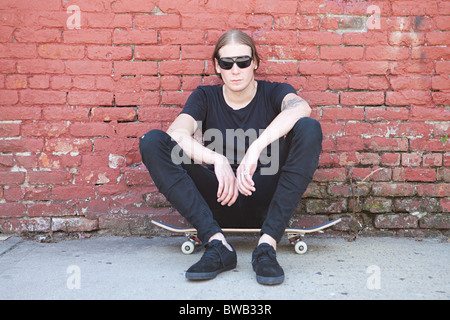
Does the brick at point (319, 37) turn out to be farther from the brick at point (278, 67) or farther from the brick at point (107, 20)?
the brick at point (107, 20)

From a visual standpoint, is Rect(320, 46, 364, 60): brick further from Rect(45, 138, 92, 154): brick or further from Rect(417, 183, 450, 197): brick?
Rect(45, 138, 92, 154): brick

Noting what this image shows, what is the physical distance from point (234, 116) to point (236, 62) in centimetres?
37

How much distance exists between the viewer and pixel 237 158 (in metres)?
2.89

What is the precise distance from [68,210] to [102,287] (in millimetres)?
1278


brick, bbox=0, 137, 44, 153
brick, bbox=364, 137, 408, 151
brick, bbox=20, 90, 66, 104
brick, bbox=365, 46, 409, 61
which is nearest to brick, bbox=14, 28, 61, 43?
brick, bbox=20, 90, 66, 104

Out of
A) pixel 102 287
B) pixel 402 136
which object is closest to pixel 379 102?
pixel 402 136

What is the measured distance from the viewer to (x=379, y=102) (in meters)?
3.21

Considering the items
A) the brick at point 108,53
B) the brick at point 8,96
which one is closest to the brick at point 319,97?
the brick at point 108,53

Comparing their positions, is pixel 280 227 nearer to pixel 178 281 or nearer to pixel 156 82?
pixel 178 281

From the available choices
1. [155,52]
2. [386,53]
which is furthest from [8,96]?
[386,53]

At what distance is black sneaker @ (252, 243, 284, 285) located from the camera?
211 centimetres

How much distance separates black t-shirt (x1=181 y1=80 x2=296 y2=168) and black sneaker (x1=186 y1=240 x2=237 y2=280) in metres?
0.68

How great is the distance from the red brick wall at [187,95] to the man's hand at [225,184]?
33.1 inches
